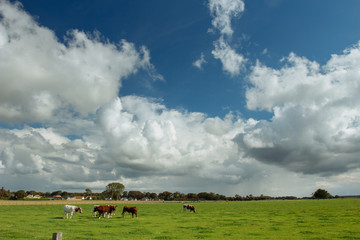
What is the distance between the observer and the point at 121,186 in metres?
196

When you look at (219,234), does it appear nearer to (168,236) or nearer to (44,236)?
(168,236)

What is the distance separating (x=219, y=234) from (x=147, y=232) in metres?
6.06

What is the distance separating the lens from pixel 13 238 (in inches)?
700

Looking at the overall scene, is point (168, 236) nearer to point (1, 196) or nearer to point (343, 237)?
point (343, 237)

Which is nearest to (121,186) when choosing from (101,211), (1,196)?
(1,196)

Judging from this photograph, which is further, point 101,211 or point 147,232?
point 101,211

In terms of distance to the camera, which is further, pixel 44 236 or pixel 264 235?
pixel 264 235

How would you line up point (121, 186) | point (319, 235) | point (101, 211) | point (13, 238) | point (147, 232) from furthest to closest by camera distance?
point (121, 186)
point (101, 211)
point (147, 232)
point (319, 235)
point (13, 238)

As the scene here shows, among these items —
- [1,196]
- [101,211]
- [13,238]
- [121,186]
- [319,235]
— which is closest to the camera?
[13,238]

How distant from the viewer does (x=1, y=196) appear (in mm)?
158625

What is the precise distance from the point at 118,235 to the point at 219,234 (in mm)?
7998

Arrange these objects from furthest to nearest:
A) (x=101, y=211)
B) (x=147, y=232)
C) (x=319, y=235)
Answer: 1. (x=101, y=211)
2. (x=147, y=232)
3. (x=319, y=235)

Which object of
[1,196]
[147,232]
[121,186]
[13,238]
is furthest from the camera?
[121,186]

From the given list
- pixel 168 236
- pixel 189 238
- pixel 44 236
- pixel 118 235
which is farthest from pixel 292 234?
pixel 44 236
